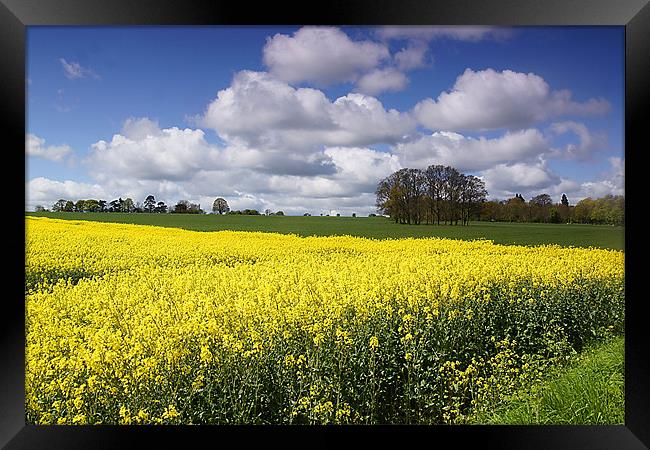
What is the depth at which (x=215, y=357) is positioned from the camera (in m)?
3.14

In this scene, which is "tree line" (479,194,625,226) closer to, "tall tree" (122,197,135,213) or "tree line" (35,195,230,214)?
"tree line" (35,195,230,214)

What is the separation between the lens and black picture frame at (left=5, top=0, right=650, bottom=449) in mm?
2740

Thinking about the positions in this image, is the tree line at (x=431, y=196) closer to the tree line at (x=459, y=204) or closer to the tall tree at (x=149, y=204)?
the tree line at (x=459, y=204)

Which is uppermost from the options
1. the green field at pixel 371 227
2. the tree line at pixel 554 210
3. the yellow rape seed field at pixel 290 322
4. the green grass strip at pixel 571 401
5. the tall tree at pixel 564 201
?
the tall tree at pixel 564 201

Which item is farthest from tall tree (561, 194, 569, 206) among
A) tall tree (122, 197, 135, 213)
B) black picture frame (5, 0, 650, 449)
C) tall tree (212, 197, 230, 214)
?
tall tree (122, 197, 135, 213)

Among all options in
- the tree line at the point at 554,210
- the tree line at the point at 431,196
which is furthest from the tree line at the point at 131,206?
the tree line at the point at 554,210

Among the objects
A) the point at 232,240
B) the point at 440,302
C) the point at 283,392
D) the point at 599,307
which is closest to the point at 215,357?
the point at 283,392

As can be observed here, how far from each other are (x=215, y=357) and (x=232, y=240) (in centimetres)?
99

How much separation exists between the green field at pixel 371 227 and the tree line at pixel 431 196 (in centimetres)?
7

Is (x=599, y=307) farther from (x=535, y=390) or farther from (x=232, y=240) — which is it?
(x=232, y=240)
